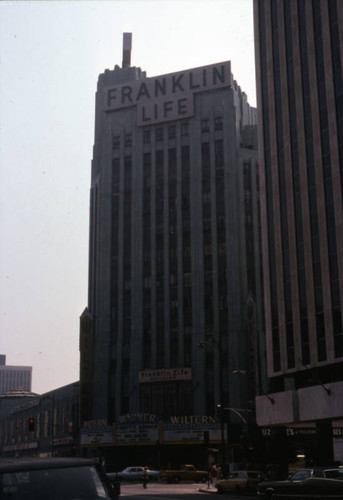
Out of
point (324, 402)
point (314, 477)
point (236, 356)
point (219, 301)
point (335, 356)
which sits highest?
point (219, 301)

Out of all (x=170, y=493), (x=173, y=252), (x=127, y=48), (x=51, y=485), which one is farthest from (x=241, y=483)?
(x=127, y=48)

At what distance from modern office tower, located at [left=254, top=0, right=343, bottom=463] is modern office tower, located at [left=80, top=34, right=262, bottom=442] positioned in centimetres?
3323

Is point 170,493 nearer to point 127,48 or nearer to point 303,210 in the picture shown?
point 303,210

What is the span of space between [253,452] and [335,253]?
37.7 m

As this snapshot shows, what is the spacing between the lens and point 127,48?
12306cm

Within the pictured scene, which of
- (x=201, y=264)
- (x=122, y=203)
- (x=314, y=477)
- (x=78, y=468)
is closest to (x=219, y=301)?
(x=201, y=264)

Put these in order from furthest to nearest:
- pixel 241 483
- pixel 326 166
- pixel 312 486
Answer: pixel 326 166
pixel 241 483
pixel 312 486

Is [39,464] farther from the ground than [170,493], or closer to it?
farther from the ground

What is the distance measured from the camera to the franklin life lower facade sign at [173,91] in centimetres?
10194

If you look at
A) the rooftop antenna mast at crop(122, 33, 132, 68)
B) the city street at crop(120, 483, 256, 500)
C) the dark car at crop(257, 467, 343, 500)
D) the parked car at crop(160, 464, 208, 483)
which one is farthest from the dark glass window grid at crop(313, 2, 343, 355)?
the rooftop antenna mast at crop(122, 33, 132, 68)

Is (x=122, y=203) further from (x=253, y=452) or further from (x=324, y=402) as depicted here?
(x=324, y=402)

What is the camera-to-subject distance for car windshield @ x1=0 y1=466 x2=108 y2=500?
9125mm

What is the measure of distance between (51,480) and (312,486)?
16.6 metres

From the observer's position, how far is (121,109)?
106750 mm
